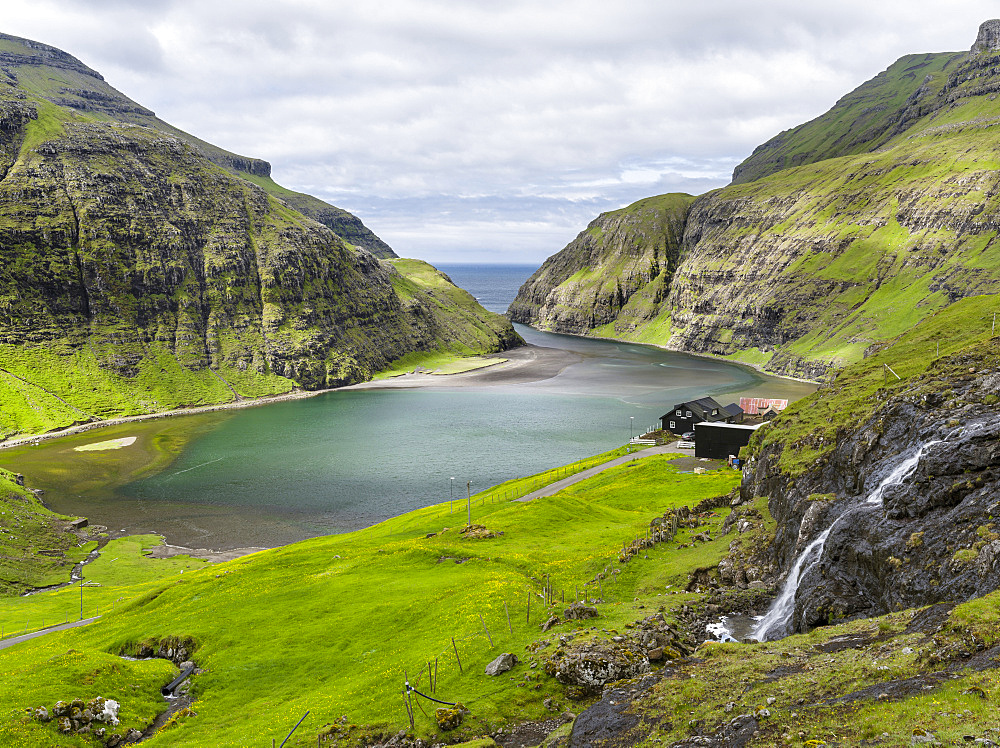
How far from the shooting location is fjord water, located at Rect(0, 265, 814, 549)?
356 ft

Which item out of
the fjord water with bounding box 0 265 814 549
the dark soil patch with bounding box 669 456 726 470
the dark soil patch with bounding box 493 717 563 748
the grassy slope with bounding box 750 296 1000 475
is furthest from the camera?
the fjord water with bounding box 0 265 814 549

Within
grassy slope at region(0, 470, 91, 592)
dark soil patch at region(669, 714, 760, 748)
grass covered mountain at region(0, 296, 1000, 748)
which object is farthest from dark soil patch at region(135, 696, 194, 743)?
grassy slope at region(0, 470, 91, 592)

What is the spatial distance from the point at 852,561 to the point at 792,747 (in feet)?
55.3

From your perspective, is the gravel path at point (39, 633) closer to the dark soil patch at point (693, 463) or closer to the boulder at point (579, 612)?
the boulder at point (579, 612)

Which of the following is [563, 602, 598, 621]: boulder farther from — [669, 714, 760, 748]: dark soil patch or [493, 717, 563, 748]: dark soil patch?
[669, 714, 760, 748]: dark soil patch

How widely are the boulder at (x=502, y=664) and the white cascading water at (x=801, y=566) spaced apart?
13.7 m

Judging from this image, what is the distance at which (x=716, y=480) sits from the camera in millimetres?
87188

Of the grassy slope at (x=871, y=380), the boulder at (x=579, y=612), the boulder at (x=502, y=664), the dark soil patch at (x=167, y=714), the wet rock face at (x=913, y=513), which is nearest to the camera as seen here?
the wet rock face at (x=913, y=513)

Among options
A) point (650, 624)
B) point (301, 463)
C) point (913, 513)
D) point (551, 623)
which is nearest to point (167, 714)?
point (551, 623)

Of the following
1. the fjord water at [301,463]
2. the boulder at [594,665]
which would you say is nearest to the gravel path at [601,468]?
the fjord water at [301,463]

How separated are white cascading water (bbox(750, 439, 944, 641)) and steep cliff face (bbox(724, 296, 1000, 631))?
0.78ft

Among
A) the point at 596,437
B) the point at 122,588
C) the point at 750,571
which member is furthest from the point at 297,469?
the point at 750,571

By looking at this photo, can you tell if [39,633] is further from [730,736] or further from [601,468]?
[601,468]

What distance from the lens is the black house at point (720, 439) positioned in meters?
101
